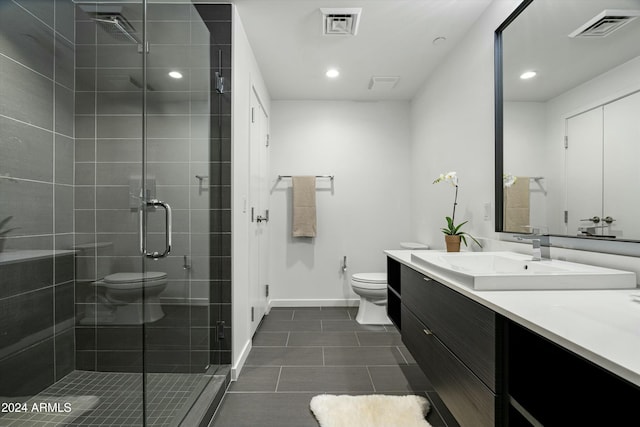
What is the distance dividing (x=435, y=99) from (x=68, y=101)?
8.69ft

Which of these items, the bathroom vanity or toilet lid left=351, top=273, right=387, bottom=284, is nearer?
the bathroom vanity

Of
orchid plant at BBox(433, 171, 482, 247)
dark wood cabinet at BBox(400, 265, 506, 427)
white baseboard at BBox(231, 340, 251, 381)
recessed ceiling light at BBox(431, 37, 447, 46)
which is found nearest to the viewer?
dark wood cabinet at BBox(400, 265, 506, 427)

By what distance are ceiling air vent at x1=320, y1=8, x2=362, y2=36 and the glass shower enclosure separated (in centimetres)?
90

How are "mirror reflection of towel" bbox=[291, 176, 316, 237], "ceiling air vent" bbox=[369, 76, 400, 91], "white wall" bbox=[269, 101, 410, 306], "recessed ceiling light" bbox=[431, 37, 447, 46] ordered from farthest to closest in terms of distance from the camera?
1. "white wall" bbox=[269, 101, 410, 306]
2. "mirror reflection of towel" bbox=[291, 176, 316, 237]
3. "ceiling air vent" bbox=[369, 76, 400, 91]
4. "recessed ceiling light" bbox=[431, 37, 447, 46]

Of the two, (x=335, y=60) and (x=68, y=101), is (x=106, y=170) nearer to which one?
(x=68, y=101)

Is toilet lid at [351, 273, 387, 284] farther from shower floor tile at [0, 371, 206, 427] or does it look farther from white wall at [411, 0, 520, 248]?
shower floor tile at [0, 371, 206, 427]

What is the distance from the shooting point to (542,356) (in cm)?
95

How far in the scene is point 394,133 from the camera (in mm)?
3625

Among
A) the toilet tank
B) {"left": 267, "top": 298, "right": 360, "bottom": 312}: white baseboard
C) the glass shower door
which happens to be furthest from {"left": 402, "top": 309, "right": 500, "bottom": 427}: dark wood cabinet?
{"left": 267, "top": 298, "right": 360, "bottom": 312}: white baseboard

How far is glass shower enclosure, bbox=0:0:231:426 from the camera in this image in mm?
1083

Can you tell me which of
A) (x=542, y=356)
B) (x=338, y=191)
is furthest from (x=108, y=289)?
(x=338, y=191)

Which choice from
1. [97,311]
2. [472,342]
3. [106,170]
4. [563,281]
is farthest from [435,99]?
[97,311]

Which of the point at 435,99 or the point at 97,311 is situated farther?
the point at 435,99

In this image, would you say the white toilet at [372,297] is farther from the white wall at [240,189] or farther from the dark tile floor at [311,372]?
the white wall at [240,189]
